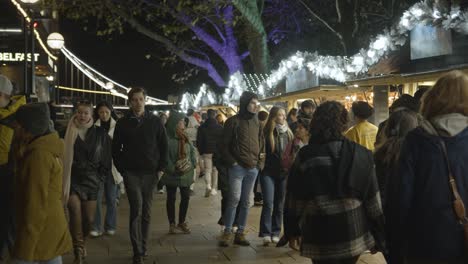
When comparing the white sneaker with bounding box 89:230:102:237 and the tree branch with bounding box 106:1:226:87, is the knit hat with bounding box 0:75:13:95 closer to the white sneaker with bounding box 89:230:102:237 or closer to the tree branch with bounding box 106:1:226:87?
the white sneaker with bounding box 89:230:102:237

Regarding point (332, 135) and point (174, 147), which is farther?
point (174, 147)

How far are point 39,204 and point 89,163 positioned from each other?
318 centimetres

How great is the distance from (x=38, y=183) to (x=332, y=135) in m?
2.13

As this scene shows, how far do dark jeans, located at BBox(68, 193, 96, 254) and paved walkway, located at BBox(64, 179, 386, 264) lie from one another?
34 centimetres

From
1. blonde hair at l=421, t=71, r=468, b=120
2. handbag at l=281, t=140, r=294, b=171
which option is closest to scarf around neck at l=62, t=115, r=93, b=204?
handbag at l=281, t=140, r=294, b=171

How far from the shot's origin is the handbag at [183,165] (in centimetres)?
892

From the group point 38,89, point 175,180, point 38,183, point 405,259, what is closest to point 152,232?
point 175,180

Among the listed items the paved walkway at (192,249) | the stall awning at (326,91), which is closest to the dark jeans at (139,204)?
the paved walkway at (192,249)

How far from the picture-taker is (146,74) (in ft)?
200

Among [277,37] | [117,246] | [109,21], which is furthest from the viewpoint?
[277,37]

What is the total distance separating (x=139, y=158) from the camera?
6.93m

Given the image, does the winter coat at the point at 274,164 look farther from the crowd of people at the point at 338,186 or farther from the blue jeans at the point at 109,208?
the blue jeans at the point at 109,208

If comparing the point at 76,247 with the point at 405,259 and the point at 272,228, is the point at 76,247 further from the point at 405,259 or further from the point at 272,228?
the point at 405,259

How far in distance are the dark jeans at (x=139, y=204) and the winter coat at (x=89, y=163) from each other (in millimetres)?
515
